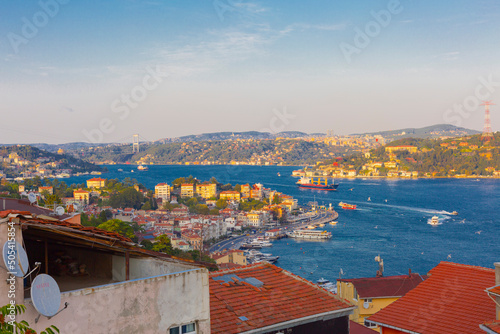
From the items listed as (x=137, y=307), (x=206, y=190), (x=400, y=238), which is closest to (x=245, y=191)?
(x=206, y=190)

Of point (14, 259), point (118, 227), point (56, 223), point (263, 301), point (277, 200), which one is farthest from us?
point (277, 200)

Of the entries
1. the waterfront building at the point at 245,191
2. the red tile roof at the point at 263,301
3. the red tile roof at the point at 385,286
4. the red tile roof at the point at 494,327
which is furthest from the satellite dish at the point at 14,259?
the waterfront building at the point at 245,191

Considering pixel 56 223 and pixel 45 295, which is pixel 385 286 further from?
pixel 45 295

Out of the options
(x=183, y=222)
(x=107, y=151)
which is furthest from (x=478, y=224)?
(x=107, y=151)

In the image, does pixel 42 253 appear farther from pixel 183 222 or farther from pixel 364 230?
pixel 183 222

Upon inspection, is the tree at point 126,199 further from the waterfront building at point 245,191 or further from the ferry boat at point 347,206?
the ferry boat at point 347,206

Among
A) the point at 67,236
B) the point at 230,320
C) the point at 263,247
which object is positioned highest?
the point at 67,236
